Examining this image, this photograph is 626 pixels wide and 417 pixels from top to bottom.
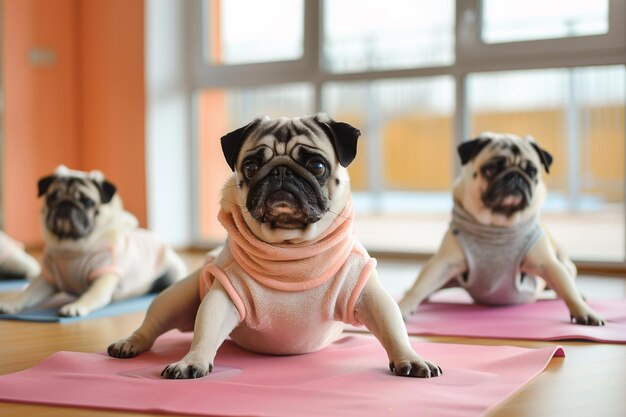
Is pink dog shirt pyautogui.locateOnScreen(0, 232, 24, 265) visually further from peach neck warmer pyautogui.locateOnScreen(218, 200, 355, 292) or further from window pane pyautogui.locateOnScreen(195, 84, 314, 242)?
peach neck warmer pyautogui.locateOnScreen(218, 200, 355, 292)

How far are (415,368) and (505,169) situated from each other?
5.39 ft

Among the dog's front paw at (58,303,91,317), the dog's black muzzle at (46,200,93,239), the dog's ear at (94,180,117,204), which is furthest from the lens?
the dog's ear at (94,180,117,204)

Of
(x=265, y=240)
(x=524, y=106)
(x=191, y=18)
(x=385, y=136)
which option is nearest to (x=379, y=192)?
(x=385, y=136)

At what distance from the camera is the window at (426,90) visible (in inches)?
244

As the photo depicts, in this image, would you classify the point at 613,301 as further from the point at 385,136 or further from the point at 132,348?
the point at 385,136

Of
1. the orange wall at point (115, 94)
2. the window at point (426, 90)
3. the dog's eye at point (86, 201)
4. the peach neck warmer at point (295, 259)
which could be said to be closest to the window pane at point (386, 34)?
the window at point (426, 90)

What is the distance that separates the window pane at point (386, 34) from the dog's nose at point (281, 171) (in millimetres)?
4300

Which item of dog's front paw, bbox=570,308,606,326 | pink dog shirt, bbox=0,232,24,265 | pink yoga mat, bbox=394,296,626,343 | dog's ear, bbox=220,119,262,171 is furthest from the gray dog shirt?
pink dog shirt, bbox=0,232,24,265

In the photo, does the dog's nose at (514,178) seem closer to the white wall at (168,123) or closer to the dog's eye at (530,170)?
the dog's eye at (530,170)

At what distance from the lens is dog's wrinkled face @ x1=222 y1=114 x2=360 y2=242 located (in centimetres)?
252

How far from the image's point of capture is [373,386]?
7.71ft

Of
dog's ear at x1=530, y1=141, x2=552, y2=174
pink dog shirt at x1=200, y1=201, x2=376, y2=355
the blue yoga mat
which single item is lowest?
the blue yoga mat

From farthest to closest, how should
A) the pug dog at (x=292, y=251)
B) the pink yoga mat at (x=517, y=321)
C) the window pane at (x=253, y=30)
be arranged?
the window pane at (x=253, y=30)
the pink yoga mat at (x=517, y=321)
the pug dog at (x=292, y=251)

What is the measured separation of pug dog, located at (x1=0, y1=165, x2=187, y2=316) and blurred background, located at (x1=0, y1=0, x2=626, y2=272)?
9.69 feet
